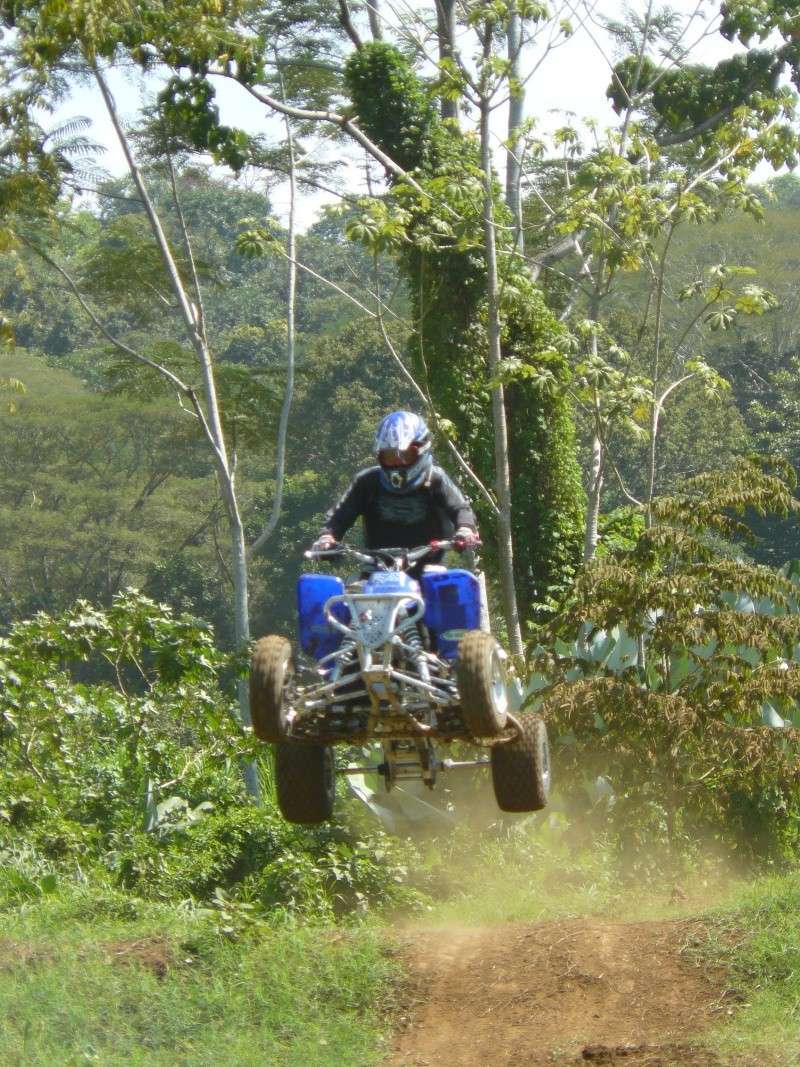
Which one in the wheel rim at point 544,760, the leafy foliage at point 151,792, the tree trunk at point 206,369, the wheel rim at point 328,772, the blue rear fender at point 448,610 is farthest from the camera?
the tree trunk at point 206,369

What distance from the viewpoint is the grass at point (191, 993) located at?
7680 mm

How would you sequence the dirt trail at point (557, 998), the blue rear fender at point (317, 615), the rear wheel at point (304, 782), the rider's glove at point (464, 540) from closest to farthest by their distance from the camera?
the dirt trail at point (557, 998)
the blue rear fender at point (317, 615)
the rider's glove at point (464, 540)
the rear wheel at point (304, 782)

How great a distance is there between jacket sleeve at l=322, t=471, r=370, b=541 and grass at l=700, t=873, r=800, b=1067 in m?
3.11

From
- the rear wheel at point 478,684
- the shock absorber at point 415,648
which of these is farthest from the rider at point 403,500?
the rear wheel at point 478,684

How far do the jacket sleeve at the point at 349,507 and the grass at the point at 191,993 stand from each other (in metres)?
2.41

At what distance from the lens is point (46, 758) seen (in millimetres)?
12648

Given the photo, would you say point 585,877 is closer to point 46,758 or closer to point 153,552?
point 46,758

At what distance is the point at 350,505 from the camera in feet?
29.0

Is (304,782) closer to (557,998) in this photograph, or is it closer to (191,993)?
(191,993)

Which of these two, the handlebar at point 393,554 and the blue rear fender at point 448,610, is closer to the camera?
the blue rear fender at point 448,610

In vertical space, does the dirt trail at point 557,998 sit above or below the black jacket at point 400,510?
below

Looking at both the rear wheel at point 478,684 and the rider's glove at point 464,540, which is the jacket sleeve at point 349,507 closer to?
the rider's glove at point 464,540

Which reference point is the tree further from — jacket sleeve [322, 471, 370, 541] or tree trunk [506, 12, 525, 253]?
jacket sleeve [322, 471, 370, 541]

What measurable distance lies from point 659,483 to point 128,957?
83.8 ft
